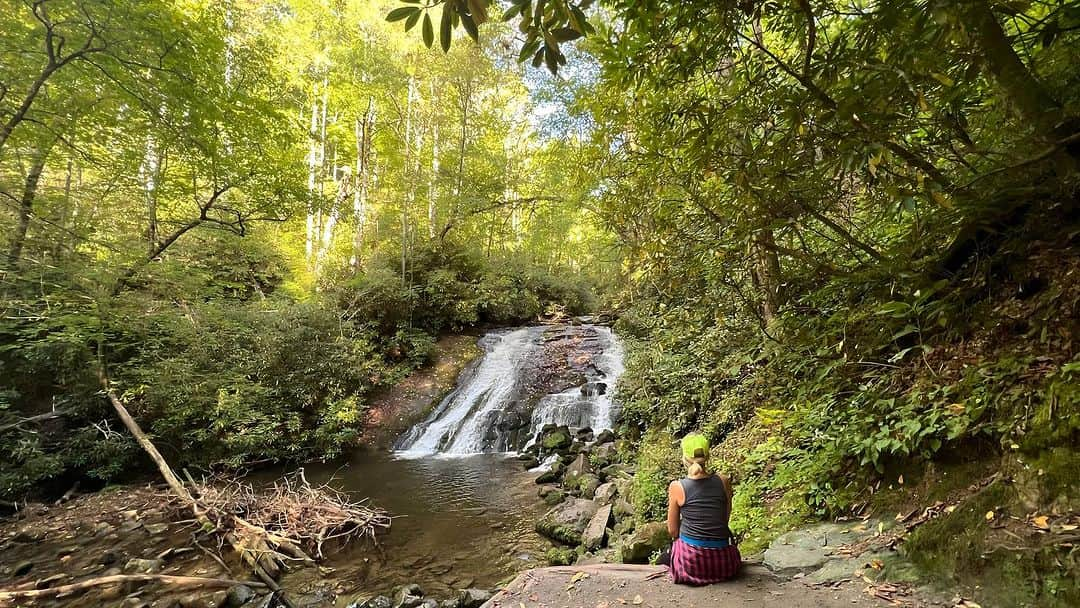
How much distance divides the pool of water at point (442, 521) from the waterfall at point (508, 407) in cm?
84

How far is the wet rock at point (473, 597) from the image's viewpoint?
4.90 metres

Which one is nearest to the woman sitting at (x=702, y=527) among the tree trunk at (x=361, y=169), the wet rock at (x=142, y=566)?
the wet rock at (x=142, y=566)

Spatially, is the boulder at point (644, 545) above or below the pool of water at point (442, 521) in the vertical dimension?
above

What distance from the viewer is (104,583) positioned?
5.17m

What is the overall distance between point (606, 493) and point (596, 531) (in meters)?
1.36

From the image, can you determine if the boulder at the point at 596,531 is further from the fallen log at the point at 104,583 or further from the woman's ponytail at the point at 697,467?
the fallen log at the point at 104,583

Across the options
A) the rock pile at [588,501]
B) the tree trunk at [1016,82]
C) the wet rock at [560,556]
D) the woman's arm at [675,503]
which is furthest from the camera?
the wet rock at [560,556]

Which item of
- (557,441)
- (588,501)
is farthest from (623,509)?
(557,441)

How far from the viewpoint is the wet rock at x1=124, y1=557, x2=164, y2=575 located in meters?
5.64

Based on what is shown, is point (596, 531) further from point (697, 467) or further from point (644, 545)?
point (697, 467)

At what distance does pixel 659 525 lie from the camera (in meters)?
4.55

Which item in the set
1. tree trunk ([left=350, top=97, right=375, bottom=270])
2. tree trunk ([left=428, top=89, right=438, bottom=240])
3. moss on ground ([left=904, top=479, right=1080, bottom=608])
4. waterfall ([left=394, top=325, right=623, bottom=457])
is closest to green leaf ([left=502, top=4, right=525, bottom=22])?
moss on ground ([left=904, top=479, right=1080, bottom=608])

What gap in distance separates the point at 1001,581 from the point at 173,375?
12.0 m

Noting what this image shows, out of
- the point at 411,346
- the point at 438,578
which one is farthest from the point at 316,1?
the point at 438,578
